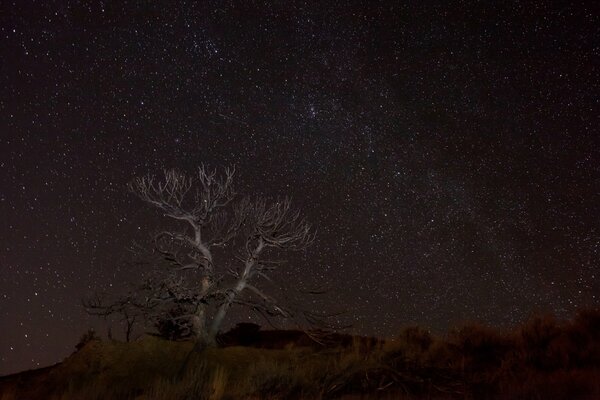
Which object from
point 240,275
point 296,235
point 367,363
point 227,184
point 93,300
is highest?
point 227,184

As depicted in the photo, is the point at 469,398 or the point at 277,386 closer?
the point at 469,398

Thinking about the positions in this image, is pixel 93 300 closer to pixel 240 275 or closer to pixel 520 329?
pixel 240 275

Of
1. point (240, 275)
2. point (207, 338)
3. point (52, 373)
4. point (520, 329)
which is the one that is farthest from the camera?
point (520, 329)

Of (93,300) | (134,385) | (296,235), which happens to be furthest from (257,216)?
(134,385)

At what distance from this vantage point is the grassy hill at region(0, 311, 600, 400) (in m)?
8.26

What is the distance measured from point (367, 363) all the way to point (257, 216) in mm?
4929

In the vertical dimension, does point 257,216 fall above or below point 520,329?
above

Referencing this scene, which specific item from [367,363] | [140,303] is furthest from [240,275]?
[367,363]

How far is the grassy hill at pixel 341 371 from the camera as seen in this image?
8.26m

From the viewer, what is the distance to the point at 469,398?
785cm

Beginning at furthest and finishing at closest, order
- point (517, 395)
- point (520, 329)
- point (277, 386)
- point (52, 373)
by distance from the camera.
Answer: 1. point (520, 329)
2. point (52, 373)
3. point (277, 386)
4. point (517, 395)

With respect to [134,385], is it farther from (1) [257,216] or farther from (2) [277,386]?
(1) [257,216]

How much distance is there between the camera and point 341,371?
9.66m

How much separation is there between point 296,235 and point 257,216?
109 centimetres
